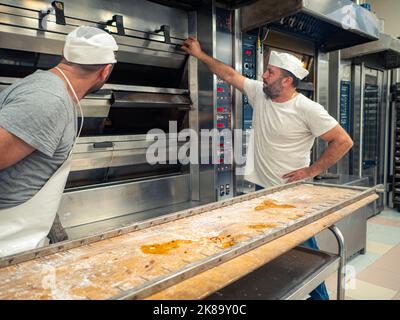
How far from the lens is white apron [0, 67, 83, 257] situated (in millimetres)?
1244

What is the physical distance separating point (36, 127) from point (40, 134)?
3cm

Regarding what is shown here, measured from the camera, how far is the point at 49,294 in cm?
87

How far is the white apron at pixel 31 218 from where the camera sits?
1.24m

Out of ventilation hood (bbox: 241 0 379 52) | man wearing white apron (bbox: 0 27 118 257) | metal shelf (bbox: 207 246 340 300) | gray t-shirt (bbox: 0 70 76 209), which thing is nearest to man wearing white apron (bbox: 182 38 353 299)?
ventilation hood (bbox: 241 0 379 52)

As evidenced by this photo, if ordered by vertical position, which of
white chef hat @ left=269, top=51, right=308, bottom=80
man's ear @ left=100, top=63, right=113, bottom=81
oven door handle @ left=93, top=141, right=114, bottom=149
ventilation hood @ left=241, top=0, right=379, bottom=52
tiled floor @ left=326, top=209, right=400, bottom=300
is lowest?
tiled floor @ left=326, top=209, right=400, bottom=300

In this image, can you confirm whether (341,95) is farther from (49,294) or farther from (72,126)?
(49,294)

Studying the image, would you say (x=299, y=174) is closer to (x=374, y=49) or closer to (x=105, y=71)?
(x=105, y=71)

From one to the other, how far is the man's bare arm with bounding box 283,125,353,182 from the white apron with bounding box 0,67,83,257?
1.56 metres

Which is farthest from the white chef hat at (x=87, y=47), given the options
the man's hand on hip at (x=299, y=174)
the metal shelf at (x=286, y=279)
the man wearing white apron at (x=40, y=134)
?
the man's hand on hip at (x=299, y=174)

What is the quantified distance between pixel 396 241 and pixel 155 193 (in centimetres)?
314

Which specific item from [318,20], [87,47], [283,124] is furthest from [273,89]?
[87,47]

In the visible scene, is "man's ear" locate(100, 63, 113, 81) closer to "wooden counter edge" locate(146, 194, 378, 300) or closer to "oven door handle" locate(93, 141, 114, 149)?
"oven door handle" locate(93, 141, 114, 149)

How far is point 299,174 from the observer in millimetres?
2361

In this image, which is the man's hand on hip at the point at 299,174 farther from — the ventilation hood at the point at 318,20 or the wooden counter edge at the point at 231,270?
the ventilation hood at the point at 318,20
